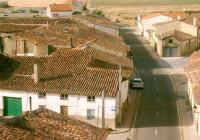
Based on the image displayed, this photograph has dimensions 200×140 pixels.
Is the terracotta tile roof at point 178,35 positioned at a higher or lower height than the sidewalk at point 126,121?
higher

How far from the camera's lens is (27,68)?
5500 centimetres

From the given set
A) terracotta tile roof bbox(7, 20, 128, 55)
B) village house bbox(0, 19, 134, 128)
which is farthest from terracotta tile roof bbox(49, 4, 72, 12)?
village house bbox(0, 19, 134, 128)

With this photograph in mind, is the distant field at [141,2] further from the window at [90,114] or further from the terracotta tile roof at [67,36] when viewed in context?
the window at [90,114]

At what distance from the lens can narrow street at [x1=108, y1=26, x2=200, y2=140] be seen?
161 ft

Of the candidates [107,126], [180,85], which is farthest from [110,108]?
[180,85]

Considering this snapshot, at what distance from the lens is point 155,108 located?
188 feet

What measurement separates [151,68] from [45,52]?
2203 centimetres

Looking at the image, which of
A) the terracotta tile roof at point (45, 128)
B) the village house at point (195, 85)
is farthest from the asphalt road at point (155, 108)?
the terracotta tile roof at point (45, 128)

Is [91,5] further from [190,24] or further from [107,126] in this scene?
[107,126]

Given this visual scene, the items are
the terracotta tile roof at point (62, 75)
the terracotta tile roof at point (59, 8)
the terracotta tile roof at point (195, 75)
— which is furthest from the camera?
the terracotta tile roof at point (59, 8)

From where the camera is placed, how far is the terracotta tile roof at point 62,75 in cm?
5044

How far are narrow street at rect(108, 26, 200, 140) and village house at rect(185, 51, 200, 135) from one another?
157 centimetres

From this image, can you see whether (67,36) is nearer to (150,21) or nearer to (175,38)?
(175,38)

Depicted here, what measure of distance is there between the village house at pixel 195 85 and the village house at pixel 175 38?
20164 mm
